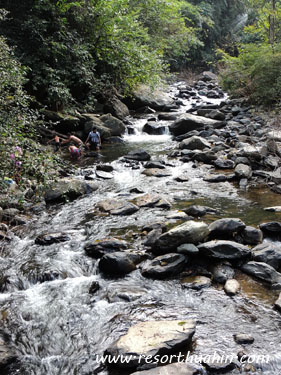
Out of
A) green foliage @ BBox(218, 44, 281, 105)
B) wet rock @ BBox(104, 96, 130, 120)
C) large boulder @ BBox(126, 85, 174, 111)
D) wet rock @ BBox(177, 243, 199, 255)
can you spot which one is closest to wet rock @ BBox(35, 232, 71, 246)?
wet rock @ BBox(177, 243, 199, 255)

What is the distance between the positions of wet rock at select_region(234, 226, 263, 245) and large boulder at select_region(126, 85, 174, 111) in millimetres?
14374

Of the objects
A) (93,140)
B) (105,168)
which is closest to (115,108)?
(93,140)

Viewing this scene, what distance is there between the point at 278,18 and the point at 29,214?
18.9 metres

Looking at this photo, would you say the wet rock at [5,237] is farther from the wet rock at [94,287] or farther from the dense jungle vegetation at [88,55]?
the dense jungle vegetation at [88,55]

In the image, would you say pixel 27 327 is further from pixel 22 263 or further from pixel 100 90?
pixel 100 90

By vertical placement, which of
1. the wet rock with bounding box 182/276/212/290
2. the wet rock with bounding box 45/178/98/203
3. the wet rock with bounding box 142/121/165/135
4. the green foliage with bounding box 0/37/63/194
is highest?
the green foliage with bounding box 0/37/63/194

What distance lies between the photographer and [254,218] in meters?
5.82

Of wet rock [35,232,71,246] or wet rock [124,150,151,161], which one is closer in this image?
wet rock [35,232,71,246]

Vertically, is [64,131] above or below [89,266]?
above

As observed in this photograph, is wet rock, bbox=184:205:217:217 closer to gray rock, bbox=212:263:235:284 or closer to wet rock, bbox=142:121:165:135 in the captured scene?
gray rock, bbox=212:263:235:284

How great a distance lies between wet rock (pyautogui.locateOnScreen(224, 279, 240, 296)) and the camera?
3773mm

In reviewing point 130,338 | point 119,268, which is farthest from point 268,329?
point 119,268

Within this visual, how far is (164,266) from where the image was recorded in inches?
169

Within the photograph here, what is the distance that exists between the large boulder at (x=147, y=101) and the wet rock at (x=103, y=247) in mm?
14257
